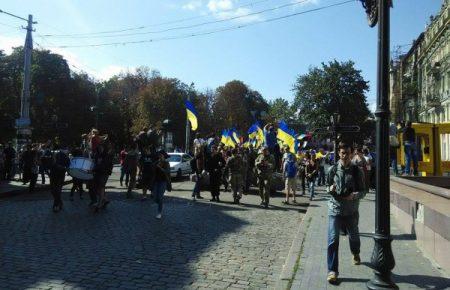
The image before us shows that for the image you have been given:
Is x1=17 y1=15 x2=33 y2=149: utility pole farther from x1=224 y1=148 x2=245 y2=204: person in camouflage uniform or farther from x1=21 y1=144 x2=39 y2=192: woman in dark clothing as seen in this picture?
x1=224 y1=148 x2=245 y2=204: person in camouflage uniform

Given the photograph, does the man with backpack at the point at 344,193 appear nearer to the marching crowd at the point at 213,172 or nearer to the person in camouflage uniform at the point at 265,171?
the marching crowd at the point at 213,172

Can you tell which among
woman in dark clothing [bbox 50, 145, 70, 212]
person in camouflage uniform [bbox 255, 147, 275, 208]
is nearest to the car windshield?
person in camouflage uniform [bbox 255, 147, 275, 208]

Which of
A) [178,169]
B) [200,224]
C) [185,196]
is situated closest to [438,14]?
[178,169]

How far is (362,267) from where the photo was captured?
273 inches

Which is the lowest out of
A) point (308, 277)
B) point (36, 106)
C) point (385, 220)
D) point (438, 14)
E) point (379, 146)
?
point (308, 277)

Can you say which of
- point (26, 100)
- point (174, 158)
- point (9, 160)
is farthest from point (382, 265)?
point (26, 100)

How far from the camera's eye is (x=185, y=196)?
1658cm

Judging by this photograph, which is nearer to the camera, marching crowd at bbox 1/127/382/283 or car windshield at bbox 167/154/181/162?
marching crowd at bbox 1/127/382/283

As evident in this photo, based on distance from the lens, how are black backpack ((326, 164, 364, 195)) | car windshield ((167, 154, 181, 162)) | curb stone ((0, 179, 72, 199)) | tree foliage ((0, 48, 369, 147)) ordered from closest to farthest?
1. black backpack ((326, 164, 364, 195))
2. curb stone ((0, 179, 72, 199))
3. car windshield ((167, 154, 181, 162))
4. tree foliage ((0, 48, 369, 147))

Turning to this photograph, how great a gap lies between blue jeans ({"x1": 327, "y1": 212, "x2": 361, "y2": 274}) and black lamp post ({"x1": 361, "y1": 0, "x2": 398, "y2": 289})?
64 centimetres

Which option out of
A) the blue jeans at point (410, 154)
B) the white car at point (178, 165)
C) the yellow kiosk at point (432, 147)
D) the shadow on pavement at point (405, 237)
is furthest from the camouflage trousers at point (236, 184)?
the white car at point (178, 165)

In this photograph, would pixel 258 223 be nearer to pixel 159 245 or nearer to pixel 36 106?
pixel 159 245

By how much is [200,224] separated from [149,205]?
10.2 feet

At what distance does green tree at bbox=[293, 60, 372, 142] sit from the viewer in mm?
65500
